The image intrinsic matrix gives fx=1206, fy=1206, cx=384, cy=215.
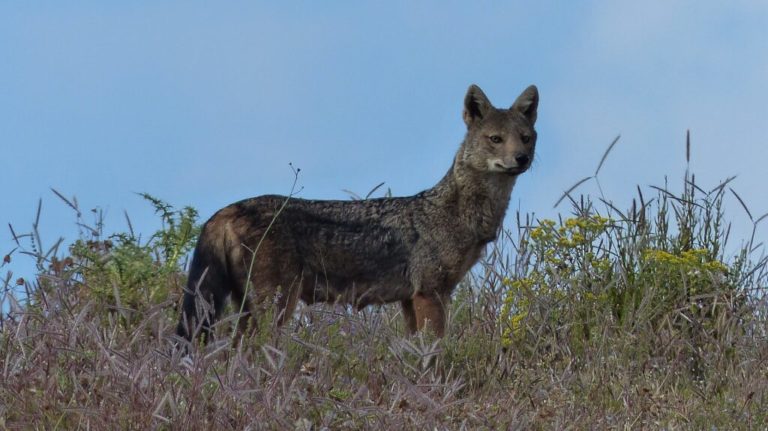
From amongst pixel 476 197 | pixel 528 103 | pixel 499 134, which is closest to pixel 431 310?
pixel 476 197

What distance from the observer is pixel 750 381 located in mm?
7211

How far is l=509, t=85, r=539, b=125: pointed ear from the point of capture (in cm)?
1002

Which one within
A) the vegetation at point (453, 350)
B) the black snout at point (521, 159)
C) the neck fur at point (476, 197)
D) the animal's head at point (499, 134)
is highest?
the animal's head at point (499, 134)

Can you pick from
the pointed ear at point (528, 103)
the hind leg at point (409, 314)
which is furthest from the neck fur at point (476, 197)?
the hind leg at point (409, 314)

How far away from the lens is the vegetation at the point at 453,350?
520 centimetres

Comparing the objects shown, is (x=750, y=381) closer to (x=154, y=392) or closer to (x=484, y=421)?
(x=484, y=421)

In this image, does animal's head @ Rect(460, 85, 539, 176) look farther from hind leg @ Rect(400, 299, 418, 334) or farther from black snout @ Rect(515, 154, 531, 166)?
hind leg @ Rect(400, 299, 418, 334)

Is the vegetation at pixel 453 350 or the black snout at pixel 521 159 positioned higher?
the black snout at pixel 521 159

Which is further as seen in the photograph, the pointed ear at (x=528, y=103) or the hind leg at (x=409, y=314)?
the pointed ear at (x=528, y=103)

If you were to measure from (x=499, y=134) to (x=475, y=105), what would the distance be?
1.56ft

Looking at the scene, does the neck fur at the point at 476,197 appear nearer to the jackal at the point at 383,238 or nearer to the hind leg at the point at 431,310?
the jackal at the point at 383,238

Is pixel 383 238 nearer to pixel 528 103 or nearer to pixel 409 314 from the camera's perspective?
pixel 409 314

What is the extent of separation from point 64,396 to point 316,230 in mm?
3651

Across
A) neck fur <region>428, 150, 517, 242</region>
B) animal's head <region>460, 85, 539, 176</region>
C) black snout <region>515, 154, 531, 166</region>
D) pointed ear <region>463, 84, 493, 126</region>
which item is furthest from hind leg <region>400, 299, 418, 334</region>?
pointed ear <region>463, 84, 493, 126</region>
